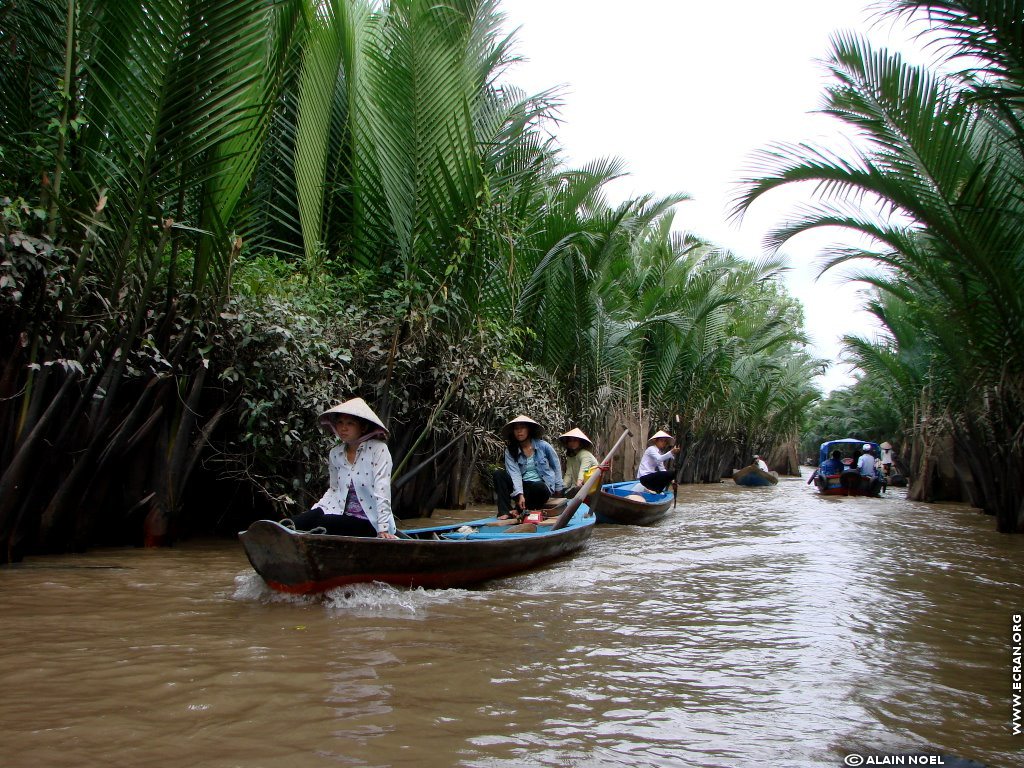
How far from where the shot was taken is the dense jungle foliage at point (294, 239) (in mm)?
5160

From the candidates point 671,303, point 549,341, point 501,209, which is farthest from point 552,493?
point 671,303

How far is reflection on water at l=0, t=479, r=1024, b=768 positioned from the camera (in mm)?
2807

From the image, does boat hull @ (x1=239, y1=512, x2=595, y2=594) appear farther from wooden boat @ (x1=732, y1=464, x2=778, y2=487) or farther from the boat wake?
wooden boat @ (x1=732, y1=464, x2=778, y2=487)

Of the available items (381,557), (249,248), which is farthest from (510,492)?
(249,248)

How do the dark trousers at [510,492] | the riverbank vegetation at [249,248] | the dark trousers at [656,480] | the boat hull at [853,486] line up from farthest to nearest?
the boat hull at [853,486]
the dark trousers at [656,480]
the dark trousers at [510,492]
the riverbank vegetation at [249,248]

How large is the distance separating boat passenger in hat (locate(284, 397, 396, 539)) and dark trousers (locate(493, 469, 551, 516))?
3.06 meters

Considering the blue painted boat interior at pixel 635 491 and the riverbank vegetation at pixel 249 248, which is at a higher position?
the riverbank vegetation at pixel 249 248

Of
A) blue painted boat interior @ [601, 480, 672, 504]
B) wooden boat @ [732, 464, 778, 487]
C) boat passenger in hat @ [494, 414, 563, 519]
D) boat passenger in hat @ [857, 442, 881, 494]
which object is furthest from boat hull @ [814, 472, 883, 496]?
boat passenger in hat @ [494, 414, 563, 519]

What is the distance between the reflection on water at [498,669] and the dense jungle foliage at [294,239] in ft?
3.43

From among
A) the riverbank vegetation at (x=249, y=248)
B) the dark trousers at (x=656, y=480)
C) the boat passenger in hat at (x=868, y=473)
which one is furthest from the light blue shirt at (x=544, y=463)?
the boat passenger in hat at (x=868, y=473)

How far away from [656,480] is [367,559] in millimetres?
7931

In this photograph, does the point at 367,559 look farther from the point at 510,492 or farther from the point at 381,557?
the point at 510,492

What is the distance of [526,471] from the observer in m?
8.48

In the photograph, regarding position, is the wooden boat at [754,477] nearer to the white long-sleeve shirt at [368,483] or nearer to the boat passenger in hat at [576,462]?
the boat passenger in hat at [576,462]
